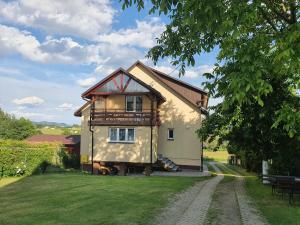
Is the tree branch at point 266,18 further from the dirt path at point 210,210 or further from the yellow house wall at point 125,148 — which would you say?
the yellow house wall at point 125,148

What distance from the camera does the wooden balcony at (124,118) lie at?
29.8 m

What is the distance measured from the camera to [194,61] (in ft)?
30.5

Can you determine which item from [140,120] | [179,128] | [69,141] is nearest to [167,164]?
[179,128]

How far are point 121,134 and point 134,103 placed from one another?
330 centimetres

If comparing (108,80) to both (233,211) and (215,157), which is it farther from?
(215,157)

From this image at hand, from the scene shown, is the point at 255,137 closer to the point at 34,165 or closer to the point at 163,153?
the point at 163,153

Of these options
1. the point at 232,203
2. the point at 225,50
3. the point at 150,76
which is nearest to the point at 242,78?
the point at 225,50

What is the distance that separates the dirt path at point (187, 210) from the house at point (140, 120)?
1309 cm

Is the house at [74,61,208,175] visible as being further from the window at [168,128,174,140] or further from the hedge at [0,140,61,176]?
the hedge at [0,140,61,176]

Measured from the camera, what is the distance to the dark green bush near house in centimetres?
3410

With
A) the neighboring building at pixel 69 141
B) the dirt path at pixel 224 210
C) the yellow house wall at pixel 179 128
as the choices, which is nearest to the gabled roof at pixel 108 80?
the yellow house wall at pixel 179 128

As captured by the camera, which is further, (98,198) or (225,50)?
(98,198)

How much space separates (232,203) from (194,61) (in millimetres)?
7514

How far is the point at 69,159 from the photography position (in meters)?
35.5
